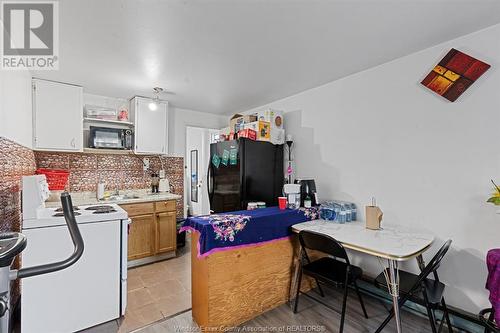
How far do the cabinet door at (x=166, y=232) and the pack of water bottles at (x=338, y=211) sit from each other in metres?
2.07

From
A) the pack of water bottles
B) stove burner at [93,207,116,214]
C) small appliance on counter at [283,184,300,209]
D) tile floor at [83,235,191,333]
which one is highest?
small appliance on counter at [283,184,300,209]

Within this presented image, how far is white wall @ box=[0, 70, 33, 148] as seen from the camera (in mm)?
1688

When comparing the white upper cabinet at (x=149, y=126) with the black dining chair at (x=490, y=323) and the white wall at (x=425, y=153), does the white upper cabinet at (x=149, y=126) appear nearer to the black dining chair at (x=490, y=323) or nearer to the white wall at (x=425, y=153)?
the white wall at (x=425, y=153)

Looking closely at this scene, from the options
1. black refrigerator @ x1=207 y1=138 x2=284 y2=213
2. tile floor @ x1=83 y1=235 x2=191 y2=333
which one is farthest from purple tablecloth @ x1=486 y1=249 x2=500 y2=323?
tile floor @ x1=83 y1=235 x2=191 y2=333

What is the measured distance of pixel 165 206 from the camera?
3266mm

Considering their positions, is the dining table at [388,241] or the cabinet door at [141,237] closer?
the dining table at [388,241]

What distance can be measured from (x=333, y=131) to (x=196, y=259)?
79.3 inches

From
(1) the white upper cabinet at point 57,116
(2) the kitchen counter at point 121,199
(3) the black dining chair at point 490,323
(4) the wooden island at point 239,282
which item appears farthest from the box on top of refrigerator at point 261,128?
(3) the black dining chair at point 490,323

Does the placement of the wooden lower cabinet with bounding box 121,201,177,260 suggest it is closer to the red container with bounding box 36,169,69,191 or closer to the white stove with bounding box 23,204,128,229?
the red container with bounding box 36,169,69,191

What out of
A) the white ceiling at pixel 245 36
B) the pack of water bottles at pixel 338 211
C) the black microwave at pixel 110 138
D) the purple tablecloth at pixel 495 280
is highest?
the white ceiling at pixel 245 36

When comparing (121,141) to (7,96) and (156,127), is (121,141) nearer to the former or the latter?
(156,127)

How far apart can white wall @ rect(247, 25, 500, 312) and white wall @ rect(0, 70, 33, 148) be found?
2.92 metres

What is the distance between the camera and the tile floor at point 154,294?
196cm

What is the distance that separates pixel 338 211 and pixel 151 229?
2.39m
